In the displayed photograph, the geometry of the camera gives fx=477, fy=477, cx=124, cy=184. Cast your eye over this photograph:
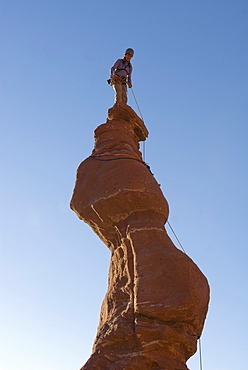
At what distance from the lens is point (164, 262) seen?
7.41 m

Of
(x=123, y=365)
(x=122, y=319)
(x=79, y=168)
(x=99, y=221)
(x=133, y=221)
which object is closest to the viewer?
(x=123, y=365)

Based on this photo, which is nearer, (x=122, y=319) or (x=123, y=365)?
(x=123, y=365)

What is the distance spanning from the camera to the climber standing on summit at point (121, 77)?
1208cm

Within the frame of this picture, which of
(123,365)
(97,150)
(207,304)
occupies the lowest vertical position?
(123,365)

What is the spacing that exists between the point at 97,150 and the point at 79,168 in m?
0.62

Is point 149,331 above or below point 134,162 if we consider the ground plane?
below

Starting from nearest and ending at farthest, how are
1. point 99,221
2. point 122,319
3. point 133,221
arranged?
point 122,319 < point 133,221 < point 99,221

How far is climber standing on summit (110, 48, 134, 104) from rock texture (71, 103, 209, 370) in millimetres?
2736

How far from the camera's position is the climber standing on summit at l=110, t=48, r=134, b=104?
476 inches

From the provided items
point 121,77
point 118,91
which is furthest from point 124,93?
point 121,77

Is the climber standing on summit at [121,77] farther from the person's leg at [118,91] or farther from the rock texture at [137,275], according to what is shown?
the rock texture at [137,275]

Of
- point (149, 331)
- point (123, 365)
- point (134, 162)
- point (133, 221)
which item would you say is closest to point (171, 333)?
point (149, 331)

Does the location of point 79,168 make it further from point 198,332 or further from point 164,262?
point 198,332

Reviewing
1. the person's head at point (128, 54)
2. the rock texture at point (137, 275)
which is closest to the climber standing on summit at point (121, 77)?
the person's head at point (128, 54)
